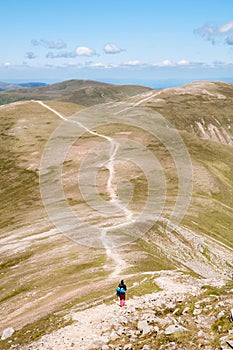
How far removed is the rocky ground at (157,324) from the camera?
2389 centimetres

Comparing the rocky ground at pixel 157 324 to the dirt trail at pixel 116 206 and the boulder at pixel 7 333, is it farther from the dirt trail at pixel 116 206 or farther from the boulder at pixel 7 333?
the dirt trail at pixel 116 206

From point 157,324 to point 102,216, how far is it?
44.7 m

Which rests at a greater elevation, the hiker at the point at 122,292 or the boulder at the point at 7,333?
the hiker at the point at 122,292

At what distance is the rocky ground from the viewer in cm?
2389

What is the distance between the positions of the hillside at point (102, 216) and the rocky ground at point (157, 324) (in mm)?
2260

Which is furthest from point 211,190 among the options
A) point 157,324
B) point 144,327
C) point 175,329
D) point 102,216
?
point 175,329

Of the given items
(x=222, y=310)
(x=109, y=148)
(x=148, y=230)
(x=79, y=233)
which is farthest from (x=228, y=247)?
(x=109, y=148)

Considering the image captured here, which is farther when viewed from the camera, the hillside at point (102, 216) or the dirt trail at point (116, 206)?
the dirt trail at point (116, 206)

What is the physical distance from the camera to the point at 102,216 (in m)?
71.2

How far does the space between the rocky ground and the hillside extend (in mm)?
2260

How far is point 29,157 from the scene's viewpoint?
147m

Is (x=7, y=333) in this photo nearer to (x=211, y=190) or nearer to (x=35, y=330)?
(x=35, y=330)

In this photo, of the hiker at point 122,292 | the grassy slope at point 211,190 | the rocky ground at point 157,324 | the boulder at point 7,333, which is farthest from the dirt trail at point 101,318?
the grassy slope at point 211,190

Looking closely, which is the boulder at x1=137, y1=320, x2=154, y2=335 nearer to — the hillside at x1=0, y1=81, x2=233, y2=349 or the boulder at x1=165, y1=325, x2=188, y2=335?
the boulder at x1=165, y1=325, x2=188, y2=335
